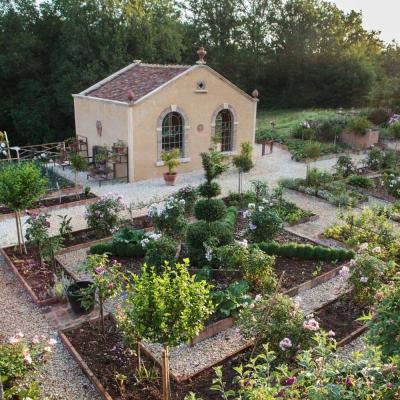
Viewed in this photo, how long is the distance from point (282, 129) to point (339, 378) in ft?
76.7

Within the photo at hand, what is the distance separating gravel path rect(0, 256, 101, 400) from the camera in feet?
20.6

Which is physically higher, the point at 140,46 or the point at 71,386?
the point at 140,46

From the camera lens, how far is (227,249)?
8812mm

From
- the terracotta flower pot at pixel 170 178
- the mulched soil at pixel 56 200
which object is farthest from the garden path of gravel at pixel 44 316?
the mulched soil at pixel 56 200

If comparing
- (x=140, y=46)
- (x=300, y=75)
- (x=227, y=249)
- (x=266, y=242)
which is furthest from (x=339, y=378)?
(x=300, y=75)

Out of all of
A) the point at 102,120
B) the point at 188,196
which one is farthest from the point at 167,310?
the point at 102,120

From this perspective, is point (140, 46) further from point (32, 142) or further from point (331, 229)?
point (331, 229)

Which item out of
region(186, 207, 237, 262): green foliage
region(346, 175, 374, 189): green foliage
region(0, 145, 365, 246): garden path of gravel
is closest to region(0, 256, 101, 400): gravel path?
region(0, 145, 365, 246): garden path of gravel

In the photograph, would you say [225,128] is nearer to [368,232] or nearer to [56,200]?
[56,200]

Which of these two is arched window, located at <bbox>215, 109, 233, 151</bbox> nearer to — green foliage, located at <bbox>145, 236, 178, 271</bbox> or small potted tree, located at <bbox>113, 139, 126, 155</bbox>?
small potted tree, located at <bbox>113, 139, 126, 155</bbox>

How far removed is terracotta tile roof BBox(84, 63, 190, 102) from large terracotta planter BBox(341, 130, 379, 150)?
11063 millimetres

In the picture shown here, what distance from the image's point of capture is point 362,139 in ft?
78.9

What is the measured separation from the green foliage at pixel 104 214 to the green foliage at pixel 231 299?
14.0ft

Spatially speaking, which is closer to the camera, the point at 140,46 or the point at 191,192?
the point at 191,192
